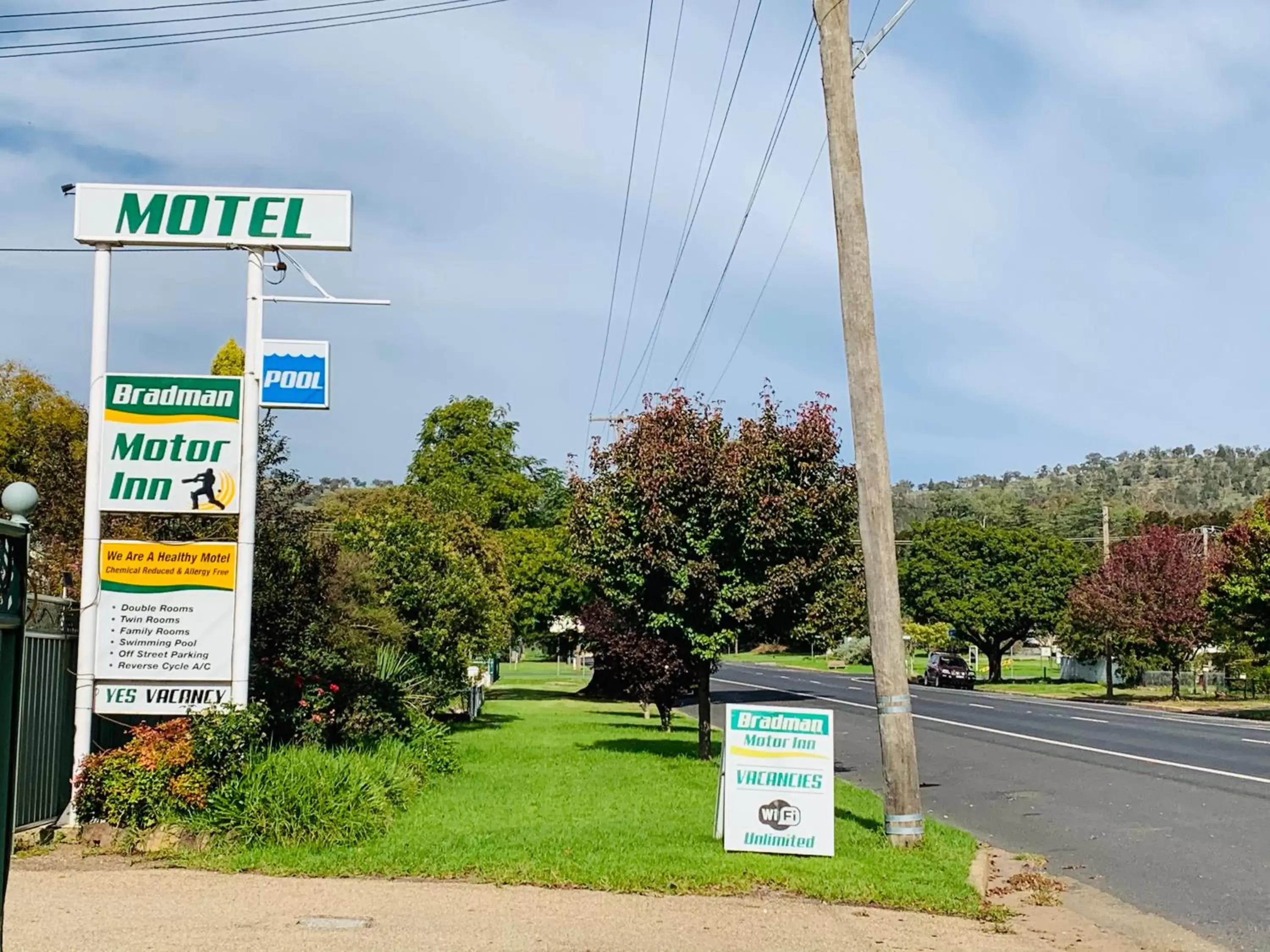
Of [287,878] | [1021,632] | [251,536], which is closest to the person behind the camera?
[287,878]

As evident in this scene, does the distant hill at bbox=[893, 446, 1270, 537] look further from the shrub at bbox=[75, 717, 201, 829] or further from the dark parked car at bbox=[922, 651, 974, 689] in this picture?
the shrub at bbox=[75, 717, 201, 829]

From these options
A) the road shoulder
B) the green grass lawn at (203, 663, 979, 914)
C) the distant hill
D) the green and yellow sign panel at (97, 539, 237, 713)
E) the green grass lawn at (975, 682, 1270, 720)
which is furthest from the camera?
the distant hill

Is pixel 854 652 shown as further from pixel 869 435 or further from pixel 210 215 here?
pixel 210 215

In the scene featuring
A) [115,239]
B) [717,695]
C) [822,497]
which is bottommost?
[717,695]

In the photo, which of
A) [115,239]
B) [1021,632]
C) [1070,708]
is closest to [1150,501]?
[1021,632]

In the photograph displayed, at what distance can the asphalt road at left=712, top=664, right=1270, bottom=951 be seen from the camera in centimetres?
1059

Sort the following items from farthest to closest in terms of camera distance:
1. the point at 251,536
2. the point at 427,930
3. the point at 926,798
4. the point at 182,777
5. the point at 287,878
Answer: the point at 926,798
the point at 251,536
the point at 182,777
the point at 287,878
the point at 427,930

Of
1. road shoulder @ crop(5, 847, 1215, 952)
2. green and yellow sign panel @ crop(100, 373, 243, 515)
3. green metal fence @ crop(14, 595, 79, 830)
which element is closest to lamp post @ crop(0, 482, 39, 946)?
road shoulder @ crop(5, 847, 1215, 952)

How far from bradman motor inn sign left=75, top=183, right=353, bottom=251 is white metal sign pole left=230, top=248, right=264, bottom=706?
25.9 inches

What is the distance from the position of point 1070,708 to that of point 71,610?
33162mm

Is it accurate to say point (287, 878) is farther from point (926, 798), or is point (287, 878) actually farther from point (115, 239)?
point (926, 798)

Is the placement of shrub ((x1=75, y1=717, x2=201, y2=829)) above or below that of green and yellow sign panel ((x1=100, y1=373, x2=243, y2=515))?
below

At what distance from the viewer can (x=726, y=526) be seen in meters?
18.3

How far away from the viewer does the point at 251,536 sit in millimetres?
12234
